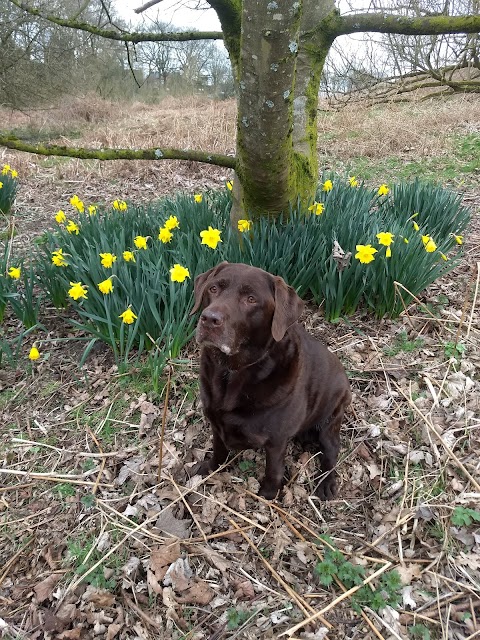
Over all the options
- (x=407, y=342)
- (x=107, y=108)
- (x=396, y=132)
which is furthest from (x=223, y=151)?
(x=107, y=108)

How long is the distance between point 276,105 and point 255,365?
5.61 feet

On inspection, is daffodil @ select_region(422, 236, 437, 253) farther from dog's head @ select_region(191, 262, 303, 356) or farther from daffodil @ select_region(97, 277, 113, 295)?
daffodil @ select_region(97, 277, 113, 295)

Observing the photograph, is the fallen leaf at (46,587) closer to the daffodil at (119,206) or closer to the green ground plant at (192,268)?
the green ground plant at (192,268)

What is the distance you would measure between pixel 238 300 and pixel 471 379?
67.1 inches

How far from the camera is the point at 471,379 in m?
2.64

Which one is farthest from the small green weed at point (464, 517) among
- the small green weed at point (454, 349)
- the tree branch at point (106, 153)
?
the tree branch at point (106, 153)

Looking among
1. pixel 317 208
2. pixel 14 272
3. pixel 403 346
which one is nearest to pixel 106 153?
pixel 14 272

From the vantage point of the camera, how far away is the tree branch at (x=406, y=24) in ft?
8.96

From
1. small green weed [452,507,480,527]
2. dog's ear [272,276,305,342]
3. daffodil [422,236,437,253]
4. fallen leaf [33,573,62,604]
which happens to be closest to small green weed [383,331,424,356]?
daffodil [422,236,437,253]

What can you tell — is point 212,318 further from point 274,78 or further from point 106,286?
point 274,78

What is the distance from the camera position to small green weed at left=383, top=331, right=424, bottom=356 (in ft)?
9.49

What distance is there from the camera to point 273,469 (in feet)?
6.84

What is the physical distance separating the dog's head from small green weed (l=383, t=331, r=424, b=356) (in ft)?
4.12

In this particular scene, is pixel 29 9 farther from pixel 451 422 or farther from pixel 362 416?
pixel 451 422
